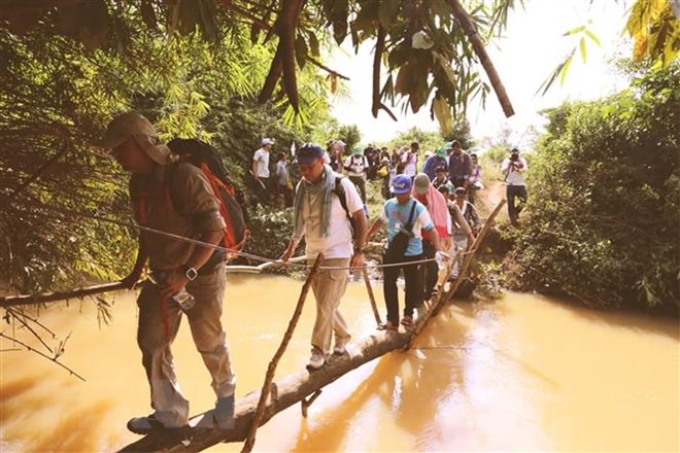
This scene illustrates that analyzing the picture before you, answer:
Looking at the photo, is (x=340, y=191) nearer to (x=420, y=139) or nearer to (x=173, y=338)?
(x=173, y=338)

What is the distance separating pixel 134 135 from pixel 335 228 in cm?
176

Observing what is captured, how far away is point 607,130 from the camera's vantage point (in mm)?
9352

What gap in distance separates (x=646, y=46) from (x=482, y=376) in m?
4.44

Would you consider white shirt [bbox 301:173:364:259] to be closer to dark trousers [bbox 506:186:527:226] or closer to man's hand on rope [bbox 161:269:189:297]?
man's hand on rope [bbox 161:269:189:297]

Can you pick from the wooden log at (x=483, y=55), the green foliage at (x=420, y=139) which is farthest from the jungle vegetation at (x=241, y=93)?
the green foliage at (x=420, y=139)

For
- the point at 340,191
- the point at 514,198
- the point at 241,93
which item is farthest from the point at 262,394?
the point at 514,198

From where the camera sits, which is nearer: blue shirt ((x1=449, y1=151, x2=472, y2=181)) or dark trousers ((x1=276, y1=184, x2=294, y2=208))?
blue shirt ((x1=449, y1=151, x2=472, y2=181))

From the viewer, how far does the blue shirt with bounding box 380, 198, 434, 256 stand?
5055 mm

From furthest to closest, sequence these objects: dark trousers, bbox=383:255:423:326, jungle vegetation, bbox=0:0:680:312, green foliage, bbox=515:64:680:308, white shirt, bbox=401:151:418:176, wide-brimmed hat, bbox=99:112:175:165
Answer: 1. white shirt, bbox=401:151:418:176
2. green foliage, bbox=515:64:680:308
3. dark trousers, bbox=383:255:423:326
4. wide-brimmed hat, bbox=99:112:175:165
5. jungle vegetation, bbox=0:0:680:312

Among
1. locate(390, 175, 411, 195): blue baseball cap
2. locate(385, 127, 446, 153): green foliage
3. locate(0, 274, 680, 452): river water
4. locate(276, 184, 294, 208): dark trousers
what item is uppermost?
locate(385, 127, 446, 153): green foliage

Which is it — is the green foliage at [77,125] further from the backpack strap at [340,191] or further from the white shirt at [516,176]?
the white shirt at [516,176]

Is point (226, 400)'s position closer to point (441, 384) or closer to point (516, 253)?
point (441, 384)

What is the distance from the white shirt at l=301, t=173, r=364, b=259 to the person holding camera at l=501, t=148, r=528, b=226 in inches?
301

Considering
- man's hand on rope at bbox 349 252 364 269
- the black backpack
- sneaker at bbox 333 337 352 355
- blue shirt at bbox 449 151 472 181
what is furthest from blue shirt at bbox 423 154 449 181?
the black backpack
